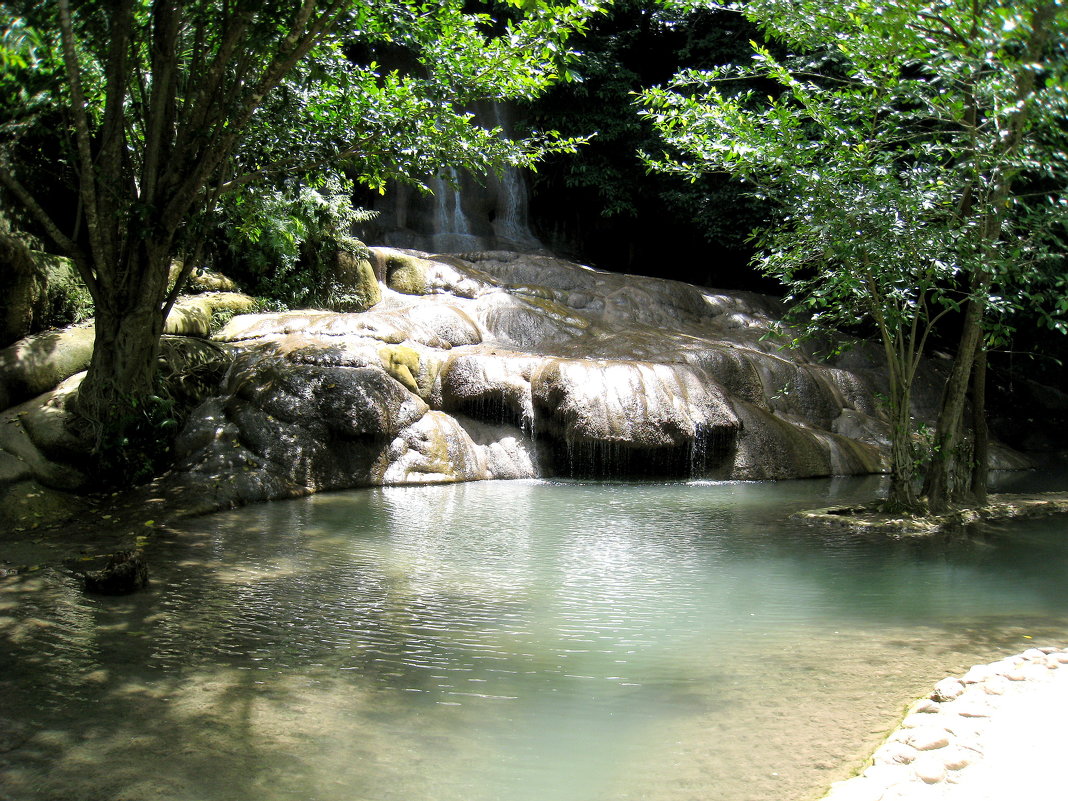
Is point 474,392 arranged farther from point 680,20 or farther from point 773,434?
point 680,20

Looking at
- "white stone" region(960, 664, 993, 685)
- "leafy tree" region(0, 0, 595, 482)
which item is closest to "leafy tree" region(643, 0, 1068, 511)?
"leafy tree" region(0, 0, 595, 482)

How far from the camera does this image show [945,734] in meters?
3.45

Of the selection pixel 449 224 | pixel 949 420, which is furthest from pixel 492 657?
pixel 449 224

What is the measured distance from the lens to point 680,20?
2156 cm

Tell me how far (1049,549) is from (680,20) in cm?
1786

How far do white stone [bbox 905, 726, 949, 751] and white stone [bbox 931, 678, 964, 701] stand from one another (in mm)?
460

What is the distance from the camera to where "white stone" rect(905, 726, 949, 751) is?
3.38 meters

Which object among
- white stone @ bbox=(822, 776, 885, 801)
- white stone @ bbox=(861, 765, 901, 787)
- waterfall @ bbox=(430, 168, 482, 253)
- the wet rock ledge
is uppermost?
waterfall @ bbox=(430, 168, 482, 253)

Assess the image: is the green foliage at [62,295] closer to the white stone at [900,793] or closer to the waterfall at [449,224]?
the white stone at [900,793]

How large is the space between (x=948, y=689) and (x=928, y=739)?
67 cm

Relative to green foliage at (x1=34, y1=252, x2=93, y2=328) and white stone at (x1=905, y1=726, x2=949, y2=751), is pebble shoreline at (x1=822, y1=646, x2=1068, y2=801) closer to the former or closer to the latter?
white stone at (x1=905, y1=726, x2=949, y2=751)

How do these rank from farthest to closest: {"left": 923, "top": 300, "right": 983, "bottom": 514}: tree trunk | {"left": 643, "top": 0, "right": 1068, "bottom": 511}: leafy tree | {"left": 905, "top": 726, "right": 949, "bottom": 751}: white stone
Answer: {"left": 923, "top": 300, "right": 983, "bottom": 514}: tree trunk
{"left": 643, "top": 0, "right": 1068, "bottom": 511}: leafy tree
{"left": 905, "top": 726, "right": 949, "bottom": 751}: white stone

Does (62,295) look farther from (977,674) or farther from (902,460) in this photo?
(977,674)

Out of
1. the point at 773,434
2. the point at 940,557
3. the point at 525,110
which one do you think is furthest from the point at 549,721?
the point at 525,110
